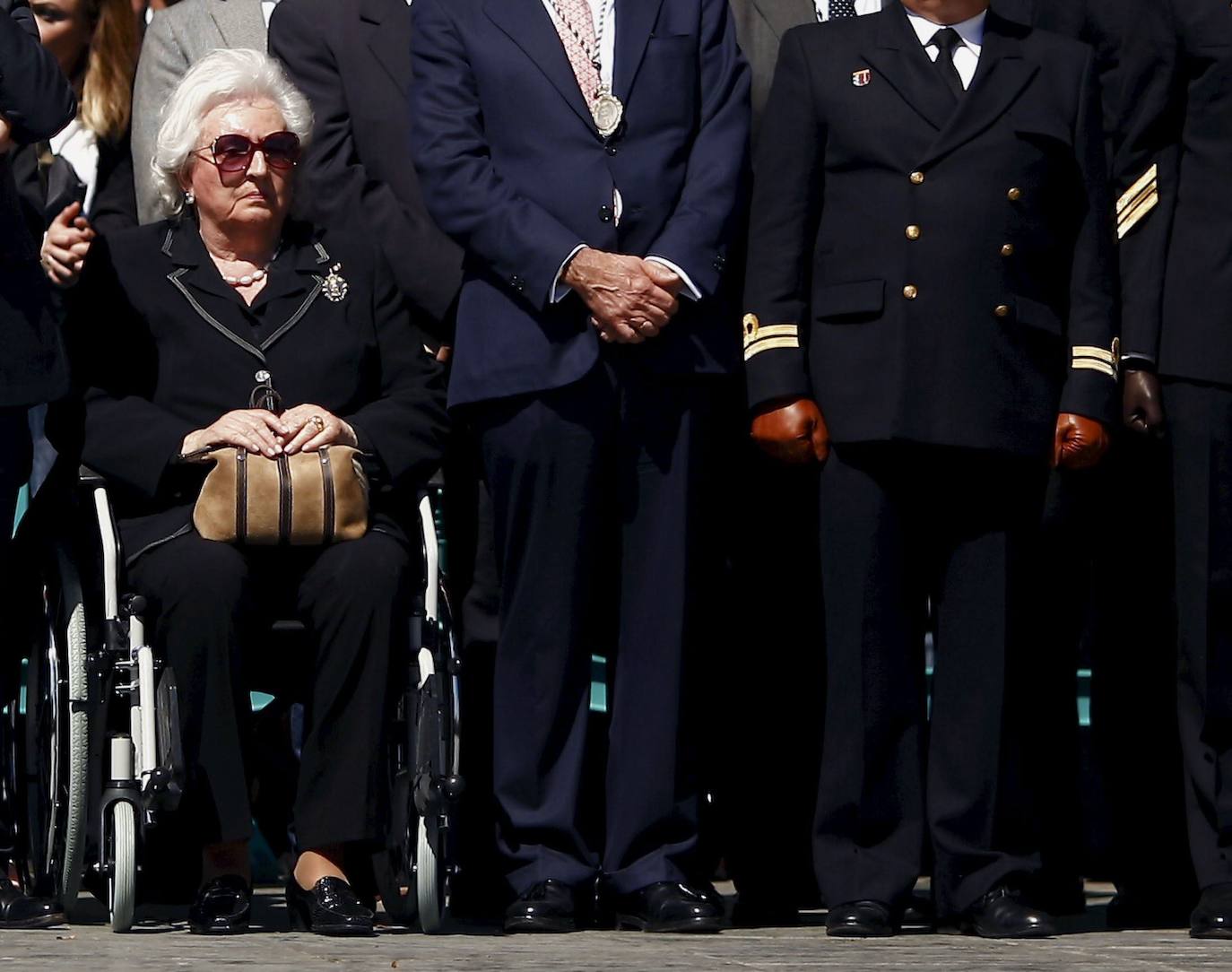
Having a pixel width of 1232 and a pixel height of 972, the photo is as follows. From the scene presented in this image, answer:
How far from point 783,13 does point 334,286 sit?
1.28m

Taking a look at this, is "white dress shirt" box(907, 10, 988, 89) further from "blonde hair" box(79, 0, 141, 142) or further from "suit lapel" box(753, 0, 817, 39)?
"blonde hair" box(79, 0, 141, 142)

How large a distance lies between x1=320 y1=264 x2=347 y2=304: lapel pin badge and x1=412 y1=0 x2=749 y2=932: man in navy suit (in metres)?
0.39

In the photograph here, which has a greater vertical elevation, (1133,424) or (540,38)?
(540,38)

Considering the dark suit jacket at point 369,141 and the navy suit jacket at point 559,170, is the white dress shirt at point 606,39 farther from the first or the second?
the dark suit jacket at point 369,141

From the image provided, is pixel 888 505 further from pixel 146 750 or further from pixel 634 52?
pixel 146 750

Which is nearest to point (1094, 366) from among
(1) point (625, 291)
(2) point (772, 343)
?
(2) point (772, 343)

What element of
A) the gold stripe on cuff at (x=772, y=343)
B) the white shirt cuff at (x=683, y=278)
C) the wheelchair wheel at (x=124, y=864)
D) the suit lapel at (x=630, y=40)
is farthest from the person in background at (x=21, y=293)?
the gold stripe on cuff at (x=772, y=343)

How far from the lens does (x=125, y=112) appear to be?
21.3 feet

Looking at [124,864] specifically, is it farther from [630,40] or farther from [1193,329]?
[1193,329]

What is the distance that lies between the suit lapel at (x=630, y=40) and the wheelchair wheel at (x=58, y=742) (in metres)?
1.59

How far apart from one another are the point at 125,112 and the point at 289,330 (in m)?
0.89

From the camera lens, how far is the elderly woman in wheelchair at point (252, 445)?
18.2ft

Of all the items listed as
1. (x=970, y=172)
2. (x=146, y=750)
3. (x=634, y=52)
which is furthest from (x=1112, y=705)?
(x=146, y=750)

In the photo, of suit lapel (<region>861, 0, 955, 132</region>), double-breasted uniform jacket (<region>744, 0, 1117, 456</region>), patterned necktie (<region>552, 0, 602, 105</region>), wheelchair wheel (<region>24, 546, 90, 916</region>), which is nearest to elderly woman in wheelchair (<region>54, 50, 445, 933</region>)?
wheelchair wheel (<region>24, 546, 90, 916</region>)
